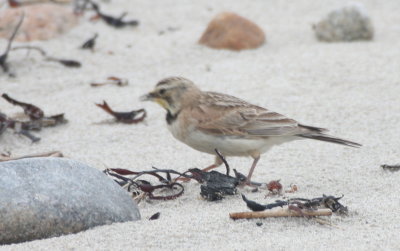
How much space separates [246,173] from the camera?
653 cm

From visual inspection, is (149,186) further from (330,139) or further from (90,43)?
(90,43)

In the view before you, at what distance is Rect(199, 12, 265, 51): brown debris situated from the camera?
9922 millimetres

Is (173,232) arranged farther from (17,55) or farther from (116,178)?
(17,55)

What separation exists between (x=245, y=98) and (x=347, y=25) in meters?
2.27

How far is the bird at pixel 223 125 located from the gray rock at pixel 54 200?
3.92ft

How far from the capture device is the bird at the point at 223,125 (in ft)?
19.9

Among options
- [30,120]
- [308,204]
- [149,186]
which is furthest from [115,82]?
[308,204]

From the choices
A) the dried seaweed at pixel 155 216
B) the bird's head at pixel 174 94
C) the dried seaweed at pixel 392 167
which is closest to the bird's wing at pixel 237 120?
the bird's head at pixel 174 94

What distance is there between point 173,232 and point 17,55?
5.55 m

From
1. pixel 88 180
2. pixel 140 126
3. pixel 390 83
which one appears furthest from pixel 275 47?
pixel 88 180

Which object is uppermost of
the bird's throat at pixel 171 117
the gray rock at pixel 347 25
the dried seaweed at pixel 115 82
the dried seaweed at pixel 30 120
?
the gray rock at pixel 347 25

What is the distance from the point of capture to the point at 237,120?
625 centimetres

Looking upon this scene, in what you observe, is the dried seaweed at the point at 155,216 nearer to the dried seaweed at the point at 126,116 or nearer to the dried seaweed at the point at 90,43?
the dried seaweed at the point at 126,116

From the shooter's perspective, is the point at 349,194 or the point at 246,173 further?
the point at 246,173
